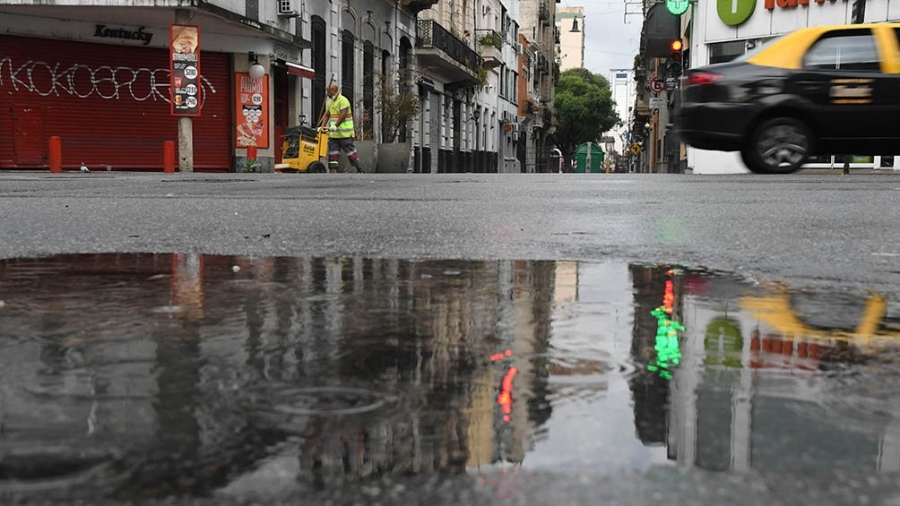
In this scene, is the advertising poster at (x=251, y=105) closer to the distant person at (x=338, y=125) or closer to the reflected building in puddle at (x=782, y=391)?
the distant person at (x=338, y=125)

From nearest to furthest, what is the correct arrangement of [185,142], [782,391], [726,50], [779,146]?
[782,391]
[779,146]
[185,142]
[726,50]

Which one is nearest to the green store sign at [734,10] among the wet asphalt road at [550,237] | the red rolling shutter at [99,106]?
the red rolling shutter at [99,106]

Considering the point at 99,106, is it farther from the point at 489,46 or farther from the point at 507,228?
the point at 489,46

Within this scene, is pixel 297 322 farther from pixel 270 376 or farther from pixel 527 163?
pixel 527 163

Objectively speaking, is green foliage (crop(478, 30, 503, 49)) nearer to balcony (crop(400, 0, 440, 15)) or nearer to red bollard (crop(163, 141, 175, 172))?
balcony (crop(400, 0, 440, 15))

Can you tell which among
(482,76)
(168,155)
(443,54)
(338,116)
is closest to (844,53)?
(338,116)

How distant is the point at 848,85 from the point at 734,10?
13.8 m

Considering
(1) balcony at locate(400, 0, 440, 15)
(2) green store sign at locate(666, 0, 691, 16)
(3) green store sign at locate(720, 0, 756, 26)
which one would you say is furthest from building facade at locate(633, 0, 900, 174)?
(1) balcony at locate(400, 0, 440, 15)

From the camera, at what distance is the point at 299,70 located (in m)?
23.6

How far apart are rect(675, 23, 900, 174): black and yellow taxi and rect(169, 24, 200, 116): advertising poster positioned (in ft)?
42.3

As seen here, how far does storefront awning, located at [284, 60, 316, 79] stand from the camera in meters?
23.2

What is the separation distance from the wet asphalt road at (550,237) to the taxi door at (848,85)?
3.17m

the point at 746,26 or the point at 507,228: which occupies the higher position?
the point at 746,26

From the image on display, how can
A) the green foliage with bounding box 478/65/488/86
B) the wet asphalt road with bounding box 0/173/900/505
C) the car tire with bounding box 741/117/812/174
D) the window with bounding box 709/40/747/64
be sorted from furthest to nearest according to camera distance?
the green foliage with bounding box 478/65/488/86 < the window with bounding box 709/40/747/64 < the car tire with bounding box 741/117/812/174 < the wet asphalt road with bounding box 0/173/900/505
